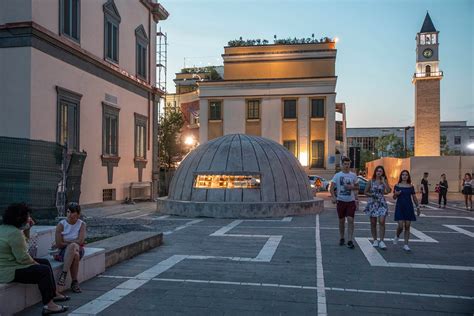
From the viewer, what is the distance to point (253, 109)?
4116 centimetres

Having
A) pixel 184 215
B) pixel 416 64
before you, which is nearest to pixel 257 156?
pixel 184 215

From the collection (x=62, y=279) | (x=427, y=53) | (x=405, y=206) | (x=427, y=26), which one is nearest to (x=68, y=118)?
(x=62, y=279)

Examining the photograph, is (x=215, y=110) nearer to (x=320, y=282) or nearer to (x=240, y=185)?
(x=240, y=185)

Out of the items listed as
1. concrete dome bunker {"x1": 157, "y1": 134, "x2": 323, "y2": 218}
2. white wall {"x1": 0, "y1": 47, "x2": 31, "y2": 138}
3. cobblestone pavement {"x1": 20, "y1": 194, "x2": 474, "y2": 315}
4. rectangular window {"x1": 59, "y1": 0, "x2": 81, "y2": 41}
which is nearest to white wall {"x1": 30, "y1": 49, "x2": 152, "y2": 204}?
white wall {"x1": 0, "y1": 47, "x2": 31, "y2": 138}

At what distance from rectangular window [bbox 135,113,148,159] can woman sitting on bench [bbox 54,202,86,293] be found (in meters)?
18.2

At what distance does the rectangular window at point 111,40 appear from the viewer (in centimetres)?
2122

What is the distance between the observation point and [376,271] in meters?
7.64

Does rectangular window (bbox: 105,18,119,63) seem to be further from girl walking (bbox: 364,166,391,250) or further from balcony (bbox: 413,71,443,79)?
balcony (bbox: 413,71,443,79)

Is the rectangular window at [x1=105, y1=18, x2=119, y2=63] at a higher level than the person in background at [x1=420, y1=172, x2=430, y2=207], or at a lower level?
higher

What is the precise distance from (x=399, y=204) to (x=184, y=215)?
904 centimetres

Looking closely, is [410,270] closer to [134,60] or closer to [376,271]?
[376,271]

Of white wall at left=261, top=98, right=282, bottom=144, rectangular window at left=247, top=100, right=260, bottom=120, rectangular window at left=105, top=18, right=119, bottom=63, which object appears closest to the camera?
rectangular window at left=105, top=18, right=119, bottom=63

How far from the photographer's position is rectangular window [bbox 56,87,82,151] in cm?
1698

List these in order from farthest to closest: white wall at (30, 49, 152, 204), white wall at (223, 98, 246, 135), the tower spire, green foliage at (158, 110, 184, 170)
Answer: the tower spire, white wall at (223, 98, 246, 135), green foliage at (158, 110, 184, 170), white wall at (30, 49, 152, 204)
